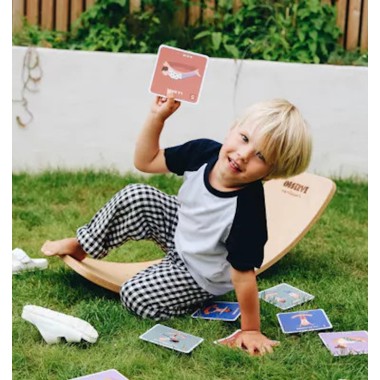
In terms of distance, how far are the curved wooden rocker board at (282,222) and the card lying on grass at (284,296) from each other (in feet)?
0.36

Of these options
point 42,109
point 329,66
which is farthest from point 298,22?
point 42,109

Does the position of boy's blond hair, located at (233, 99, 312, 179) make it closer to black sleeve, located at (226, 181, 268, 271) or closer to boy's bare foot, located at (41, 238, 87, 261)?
black sleeve, located at (226, 181, 268, 271)

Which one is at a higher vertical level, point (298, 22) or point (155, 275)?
point (298, 22)

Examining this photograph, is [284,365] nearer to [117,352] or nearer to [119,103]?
[117,352]

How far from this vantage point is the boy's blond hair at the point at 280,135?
7.54 feet

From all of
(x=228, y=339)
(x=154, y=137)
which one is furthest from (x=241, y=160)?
(x=228, y=339)

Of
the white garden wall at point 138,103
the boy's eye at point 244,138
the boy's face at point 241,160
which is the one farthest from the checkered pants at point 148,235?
the white garden wall at point 138,103

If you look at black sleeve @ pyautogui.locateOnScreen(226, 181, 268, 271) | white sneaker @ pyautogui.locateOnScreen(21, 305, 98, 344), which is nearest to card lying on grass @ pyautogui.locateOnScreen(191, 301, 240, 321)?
black sleeve @ pyautogui.locateOnScreen(226, 181, 268, 271)

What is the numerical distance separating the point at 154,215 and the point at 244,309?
1.80ft

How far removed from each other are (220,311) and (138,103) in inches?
82.6

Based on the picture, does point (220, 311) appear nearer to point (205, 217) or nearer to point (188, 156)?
point (205, 217)

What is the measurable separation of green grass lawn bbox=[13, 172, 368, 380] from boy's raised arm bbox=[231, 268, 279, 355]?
0.17 feet

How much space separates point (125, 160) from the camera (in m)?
4.49

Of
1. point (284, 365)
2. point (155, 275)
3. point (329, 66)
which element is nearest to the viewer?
point (284, 365)
